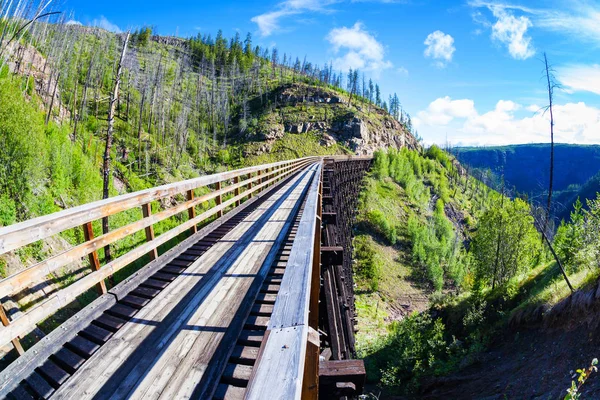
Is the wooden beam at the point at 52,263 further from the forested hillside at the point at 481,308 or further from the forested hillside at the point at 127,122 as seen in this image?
the forested hillside at the point at 481,308

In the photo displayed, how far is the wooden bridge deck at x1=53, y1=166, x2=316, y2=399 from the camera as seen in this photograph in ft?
7.88

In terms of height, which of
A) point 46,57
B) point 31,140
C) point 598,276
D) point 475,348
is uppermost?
point 46,57

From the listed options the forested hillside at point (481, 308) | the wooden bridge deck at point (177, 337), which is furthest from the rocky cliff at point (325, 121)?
the wooden bridge deck at point (177, 337)

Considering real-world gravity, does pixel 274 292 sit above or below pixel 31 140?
below

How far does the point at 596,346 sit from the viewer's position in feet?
32.7

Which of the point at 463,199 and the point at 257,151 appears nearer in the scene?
the point at 257,151

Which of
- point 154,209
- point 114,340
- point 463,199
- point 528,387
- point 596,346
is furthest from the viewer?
point 463,199

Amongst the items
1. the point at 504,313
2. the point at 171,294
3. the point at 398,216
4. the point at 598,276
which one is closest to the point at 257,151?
the point at 398,216

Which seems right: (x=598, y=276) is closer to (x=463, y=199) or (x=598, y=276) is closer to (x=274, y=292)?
(x=274, y=292)

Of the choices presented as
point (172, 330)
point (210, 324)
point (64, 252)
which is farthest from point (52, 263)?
point (210, 324)

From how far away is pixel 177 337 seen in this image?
302 centimetres

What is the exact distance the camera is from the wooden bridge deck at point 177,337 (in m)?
2.40

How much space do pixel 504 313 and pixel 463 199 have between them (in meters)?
106

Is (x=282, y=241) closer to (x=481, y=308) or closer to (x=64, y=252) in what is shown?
(x=64, y=252)
